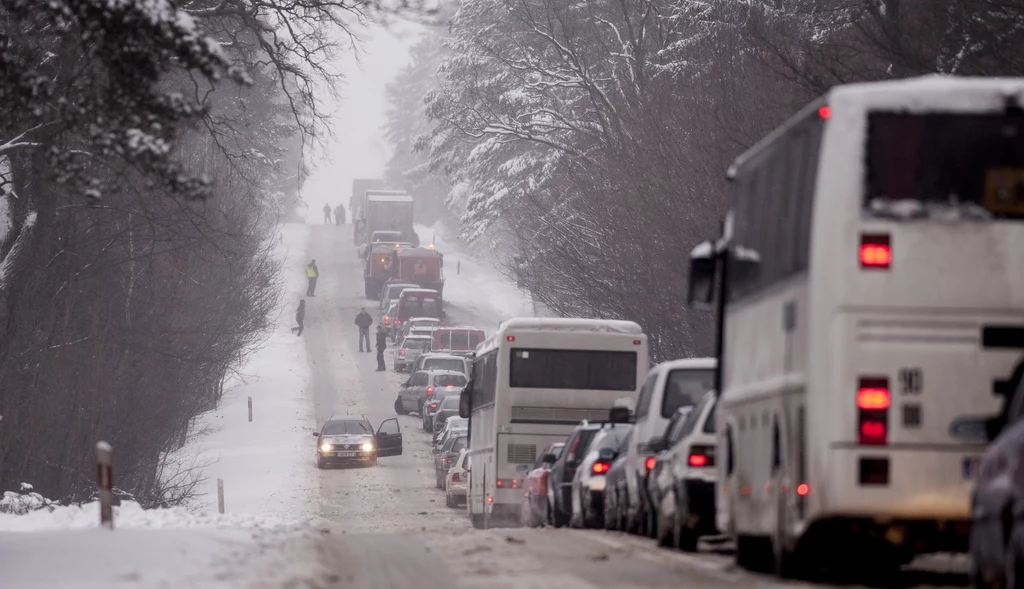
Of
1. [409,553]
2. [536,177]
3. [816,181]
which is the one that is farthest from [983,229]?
[536,177]

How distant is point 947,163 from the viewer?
10766 mm

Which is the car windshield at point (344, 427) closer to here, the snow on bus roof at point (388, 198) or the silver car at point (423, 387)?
the silver car at point (423, 387)

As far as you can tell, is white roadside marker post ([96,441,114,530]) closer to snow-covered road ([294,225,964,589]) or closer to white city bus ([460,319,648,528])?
snow-covered road ([294,225,964,589])

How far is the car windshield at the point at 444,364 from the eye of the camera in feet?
194

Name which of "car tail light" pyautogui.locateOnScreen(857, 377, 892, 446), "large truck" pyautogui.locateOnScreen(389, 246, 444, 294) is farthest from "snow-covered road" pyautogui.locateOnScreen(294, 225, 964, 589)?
"large truck" pyautogui.locateOnScreen(389, 246, 444, 294)

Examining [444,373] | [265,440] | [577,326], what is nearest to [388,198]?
[444,373]

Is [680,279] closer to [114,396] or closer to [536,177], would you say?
[114,396]

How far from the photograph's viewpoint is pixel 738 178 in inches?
544

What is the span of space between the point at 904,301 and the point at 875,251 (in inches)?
13.3

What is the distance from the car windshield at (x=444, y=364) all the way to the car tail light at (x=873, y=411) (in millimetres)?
48426

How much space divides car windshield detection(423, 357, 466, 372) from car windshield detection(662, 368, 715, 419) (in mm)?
38670

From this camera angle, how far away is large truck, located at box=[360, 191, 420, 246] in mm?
104250

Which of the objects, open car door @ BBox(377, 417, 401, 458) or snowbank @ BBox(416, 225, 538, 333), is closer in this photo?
open car door @ BBox(377, 417, 401, 458)

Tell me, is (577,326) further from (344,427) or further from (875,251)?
(344,427)
